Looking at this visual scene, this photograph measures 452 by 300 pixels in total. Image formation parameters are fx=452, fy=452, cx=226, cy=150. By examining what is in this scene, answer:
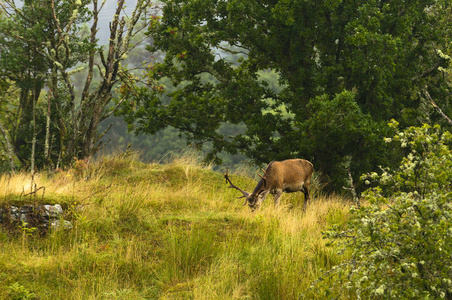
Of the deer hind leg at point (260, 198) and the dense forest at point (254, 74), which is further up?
the dense forest at point (254, 74)

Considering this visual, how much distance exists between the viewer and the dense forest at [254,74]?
13875 millimetres

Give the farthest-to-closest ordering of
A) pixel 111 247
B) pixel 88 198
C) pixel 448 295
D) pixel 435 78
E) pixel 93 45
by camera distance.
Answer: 1. pixel 435 78
2. pixel 93 45
3. pixel 88 198
4. pixel 111 247
5. pixel 448 295

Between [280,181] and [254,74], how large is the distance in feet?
23.6

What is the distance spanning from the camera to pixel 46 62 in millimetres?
15398

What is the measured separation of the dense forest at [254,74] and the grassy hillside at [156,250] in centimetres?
373

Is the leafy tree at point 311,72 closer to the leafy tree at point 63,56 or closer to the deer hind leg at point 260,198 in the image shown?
the leafy tree at point 63,56

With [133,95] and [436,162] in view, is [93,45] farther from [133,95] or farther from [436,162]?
[436,162]

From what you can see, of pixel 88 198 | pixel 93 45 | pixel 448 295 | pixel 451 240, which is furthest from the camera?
pixel 93 45

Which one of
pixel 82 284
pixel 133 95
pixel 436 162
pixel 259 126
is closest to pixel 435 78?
pixel 259 126

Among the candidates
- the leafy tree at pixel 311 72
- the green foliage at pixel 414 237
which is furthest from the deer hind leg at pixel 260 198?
the green foliage at pixel 414 237

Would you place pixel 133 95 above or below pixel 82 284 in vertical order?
above

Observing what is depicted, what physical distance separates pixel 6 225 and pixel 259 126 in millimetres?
9052

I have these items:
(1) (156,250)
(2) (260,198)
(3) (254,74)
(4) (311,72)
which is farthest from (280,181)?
(3) (254,74)

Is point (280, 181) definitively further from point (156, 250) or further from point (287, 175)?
point (156, 250)
